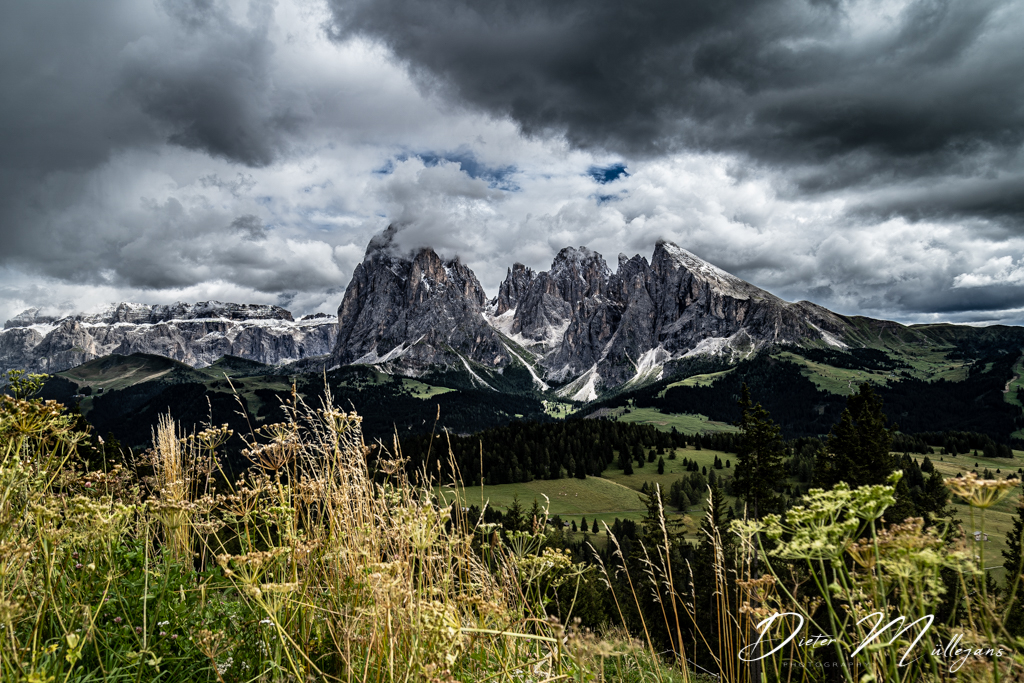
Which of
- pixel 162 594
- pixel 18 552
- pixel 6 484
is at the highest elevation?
pixel 6 484

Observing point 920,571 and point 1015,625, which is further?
point 1015,625

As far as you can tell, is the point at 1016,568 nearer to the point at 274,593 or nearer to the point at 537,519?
the point at 537,519

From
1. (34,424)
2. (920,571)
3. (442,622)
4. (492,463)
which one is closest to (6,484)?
(34,424)

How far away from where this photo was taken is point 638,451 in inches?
6255

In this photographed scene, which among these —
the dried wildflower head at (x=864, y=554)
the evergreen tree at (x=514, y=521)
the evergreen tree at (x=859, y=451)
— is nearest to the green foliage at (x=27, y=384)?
the evergreen tree at (x=514, y=521)

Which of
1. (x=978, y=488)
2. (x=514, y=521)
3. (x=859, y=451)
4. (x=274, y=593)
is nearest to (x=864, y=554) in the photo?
(x=978, y=488)

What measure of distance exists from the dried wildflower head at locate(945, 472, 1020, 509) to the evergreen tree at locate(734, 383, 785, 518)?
37426mm

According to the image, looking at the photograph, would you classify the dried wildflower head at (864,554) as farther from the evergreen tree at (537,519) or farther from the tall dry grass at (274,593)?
the evergreen tree at (537,519)

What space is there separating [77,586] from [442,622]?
3700 millimetres

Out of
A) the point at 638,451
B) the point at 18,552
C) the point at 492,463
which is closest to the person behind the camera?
the point at 18,552

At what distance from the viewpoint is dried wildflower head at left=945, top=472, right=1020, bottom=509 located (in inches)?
91.3

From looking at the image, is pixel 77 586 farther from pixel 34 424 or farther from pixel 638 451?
pixel 638 451

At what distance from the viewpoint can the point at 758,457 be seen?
37844mm

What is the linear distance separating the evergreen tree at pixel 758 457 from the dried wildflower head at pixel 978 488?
37.4 meters
